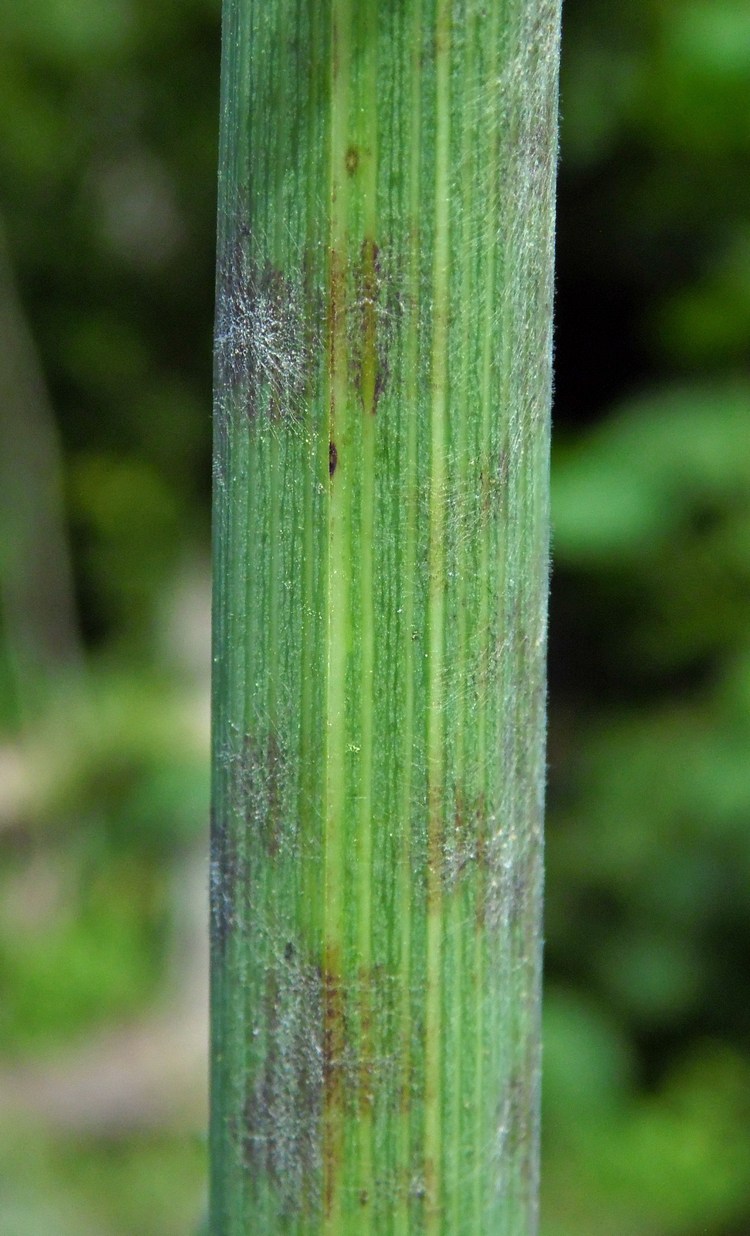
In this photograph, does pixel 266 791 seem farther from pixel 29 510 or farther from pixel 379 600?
pixel 29 510

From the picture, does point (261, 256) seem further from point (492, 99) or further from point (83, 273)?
point (83, 273)

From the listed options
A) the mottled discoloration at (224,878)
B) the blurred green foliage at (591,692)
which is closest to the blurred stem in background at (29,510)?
the blurred green foliage at (591,692)

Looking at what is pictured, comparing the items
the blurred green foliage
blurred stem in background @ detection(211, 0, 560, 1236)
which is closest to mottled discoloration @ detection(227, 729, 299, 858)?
blurred stem in background @ detection(211, 0, 560, 1236)

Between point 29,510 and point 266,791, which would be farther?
point 29,510

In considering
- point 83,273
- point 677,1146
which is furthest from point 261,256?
point 83,273

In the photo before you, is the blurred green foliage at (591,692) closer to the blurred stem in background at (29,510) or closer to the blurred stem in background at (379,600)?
the blurred stem in background at (29,510)

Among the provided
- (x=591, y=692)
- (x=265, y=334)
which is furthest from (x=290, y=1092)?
(x=591, y=692)
